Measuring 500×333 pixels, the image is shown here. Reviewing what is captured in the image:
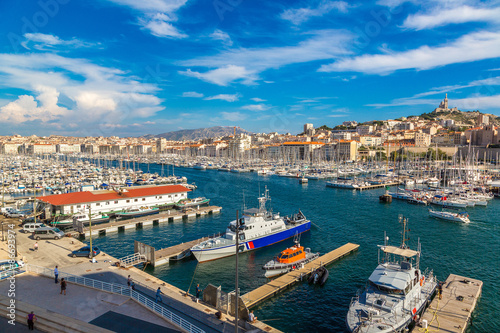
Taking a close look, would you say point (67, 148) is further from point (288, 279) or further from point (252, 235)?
point (288, 279)

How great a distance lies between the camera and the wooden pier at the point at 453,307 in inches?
445

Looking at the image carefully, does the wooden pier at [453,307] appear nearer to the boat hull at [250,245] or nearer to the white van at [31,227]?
the boat hull at [250,245]

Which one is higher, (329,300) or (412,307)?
(412,307)

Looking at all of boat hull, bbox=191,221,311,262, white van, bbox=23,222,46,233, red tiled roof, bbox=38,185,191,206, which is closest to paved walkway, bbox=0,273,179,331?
boat hull, bbox=191,221,311,262

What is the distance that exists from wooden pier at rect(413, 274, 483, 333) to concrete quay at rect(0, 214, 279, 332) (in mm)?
6406

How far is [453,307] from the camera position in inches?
497

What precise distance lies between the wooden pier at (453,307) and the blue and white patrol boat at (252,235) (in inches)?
398

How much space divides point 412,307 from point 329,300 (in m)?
3.70

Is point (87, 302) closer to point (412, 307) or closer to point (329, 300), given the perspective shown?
point (329, 300)

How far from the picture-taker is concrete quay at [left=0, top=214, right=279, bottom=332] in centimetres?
1050

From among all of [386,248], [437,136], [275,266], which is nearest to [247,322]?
[275,266]

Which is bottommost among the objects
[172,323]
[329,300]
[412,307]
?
[329,300]

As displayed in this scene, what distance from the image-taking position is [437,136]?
136m

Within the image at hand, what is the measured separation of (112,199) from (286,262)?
2041 cm
